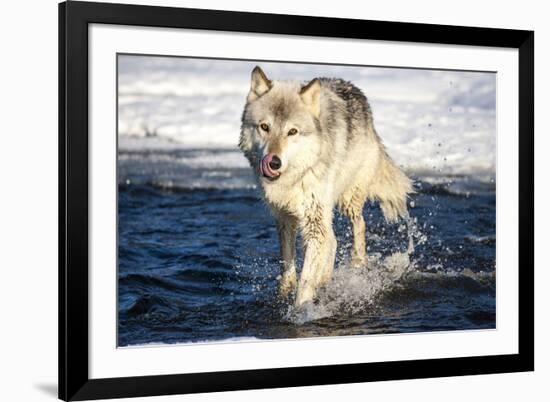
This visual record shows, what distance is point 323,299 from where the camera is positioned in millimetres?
7602

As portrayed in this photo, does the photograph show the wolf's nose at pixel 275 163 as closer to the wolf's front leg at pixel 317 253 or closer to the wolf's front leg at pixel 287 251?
the wolf's front leg at pixel 287 251

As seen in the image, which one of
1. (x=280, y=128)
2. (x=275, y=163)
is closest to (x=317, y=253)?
(x=275, y=163)

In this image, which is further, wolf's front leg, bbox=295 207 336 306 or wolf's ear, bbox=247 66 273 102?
wolf's front leg, bbox=295 207 336 306

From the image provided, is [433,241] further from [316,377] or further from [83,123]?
[83,123]

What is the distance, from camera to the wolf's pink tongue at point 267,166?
7414 millimetres

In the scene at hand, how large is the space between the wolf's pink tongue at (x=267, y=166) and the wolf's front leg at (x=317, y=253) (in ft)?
1.53

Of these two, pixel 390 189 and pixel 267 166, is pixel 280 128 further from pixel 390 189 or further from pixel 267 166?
pixel 390 189

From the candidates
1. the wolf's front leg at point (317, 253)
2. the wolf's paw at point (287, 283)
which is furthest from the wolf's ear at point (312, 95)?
the wolf's paw at point (287, 283)

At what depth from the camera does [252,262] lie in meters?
7.47

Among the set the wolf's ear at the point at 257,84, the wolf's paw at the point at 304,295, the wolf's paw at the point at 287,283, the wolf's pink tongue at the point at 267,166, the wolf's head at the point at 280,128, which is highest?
the wolf's ear at the point at 257,84

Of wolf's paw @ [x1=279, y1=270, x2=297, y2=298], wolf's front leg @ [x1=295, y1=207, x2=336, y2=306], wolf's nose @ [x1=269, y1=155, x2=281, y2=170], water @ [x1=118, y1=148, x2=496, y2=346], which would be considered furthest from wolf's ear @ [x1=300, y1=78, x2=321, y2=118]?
wolf's paw @ [x1=279, y1=270, x2=297, y2=298]

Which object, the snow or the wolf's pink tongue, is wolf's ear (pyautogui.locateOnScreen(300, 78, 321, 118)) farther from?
the wolf's pink tongue

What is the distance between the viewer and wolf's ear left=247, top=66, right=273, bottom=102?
7.38 metres

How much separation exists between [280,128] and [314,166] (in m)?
0.38
